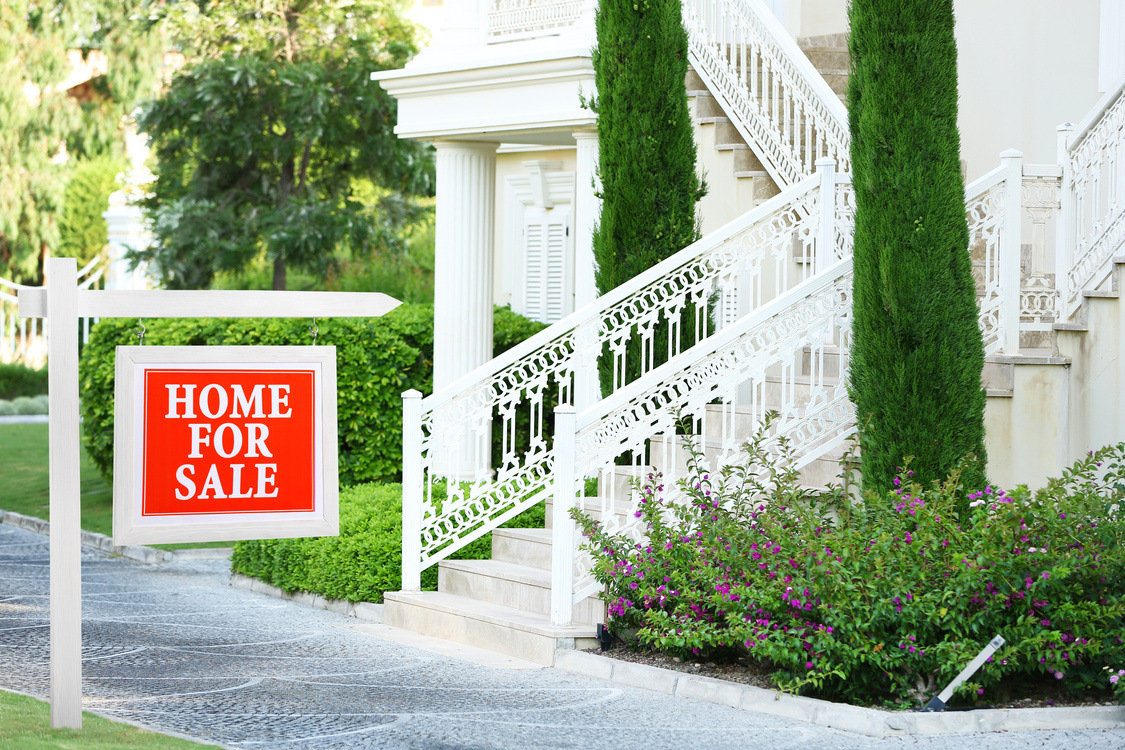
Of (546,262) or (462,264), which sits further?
(546,262)

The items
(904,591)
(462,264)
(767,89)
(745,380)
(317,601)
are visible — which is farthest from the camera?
(462,264)

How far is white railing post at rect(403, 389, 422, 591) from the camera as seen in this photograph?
9.20m

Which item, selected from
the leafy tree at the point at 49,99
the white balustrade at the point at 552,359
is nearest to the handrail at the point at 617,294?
the white balustrade at the point at 552,359

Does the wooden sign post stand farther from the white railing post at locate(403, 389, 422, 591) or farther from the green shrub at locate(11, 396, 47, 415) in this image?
the green shrub at locate(11, 396, 47, 415)

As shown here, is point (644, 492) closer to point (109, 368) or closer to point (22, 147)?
point (109, 368)

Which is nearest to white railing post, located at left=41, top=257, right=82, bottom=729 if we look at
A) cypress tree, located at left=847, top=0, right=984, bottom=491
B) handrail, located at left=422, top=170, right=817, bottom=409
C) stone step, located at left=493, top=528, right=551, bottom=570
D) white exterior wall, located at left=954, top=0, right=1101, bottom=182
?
handrail, located at left=422, top=170, right=817, bottom=409

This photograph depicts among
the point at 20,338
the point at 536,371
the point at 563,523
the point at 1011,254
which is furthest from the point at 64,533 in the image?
the point at 20,338

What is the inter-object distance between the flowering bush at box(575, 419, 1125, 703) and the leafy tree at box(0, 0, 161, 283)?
24.5 metres

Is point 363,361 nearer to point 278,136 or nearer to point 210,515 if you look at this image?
point 210,515

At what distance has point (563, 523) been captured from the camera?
8047 millimetres

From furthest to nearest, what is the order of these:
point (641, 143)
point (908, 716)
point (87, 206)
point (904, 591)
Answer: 1. point (87, 206)
2. point (641, 143)
3. point (904, 591)
4. point (908, 716)

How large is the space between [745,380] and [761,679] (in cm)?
249

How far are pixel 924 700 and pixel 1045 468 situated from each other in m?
2.46

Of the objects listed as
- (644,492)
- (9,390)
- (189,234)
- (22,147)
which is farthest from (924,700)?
(22,147)
